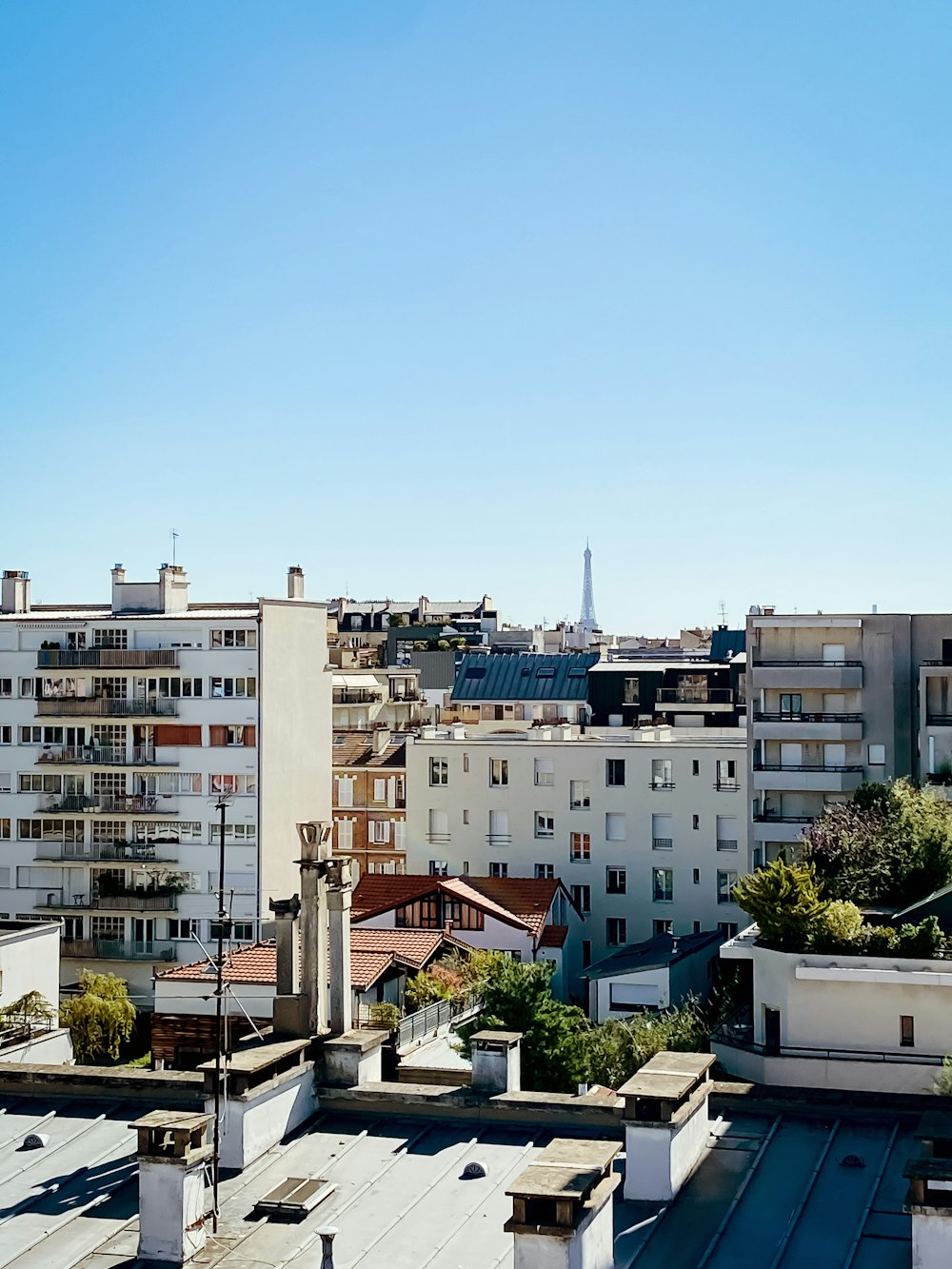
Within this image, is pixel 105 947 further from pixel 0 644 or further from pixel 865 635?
pixel 865 635

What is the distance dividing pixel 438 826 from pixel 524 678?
112 feet

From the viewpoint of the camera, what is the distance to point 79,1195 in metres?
16.1

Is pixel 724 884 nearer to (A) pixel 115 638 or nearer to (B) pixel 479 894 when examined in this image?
(B) pixel 479 894

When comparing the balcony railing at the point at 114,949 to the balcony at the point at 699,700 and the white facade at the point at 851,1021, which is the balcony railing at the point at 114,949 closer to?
the white facade at the point at 851,1021

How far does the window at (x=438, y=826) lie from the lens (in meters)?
64.4

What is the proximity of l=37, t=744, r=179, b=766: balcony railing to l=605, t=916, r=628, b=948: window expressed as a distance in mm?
18259

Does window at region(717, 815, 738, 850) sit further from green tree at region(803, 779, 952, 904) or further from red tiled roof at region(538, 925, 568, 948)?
green tree at region(803, 779, 952, 904)

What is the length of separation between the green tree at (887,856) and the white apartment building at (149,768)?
25206 millimetres

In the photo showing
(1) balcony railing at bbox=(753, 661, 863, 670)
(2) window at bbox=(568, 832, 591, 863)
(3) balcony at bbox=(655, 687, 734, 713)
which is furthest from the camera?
(3) balcony at bbox=(655, 687, 734, 713)

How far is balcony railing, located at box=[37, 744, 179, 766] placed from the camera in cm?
5888

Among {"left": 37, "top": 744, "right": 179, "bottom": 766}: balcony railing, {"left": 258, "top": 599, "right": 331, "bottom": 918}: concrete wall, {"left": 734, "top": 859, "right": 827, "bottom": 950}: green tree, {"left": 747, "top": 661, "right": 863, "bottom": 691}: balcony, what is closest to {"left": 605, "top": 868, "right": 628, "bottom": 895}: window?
{"left": 747, "top": 661, "right": 863, "bottom": 691}: balcony

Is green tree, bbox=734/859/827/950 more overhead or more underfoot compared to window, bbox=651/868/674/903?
more overhead

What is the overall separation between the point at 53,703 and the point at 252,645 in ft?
27.6

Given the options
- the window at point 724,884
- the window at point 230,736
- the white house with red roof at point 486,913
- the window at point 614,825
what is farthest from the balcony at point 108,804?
the window at point 724,884
